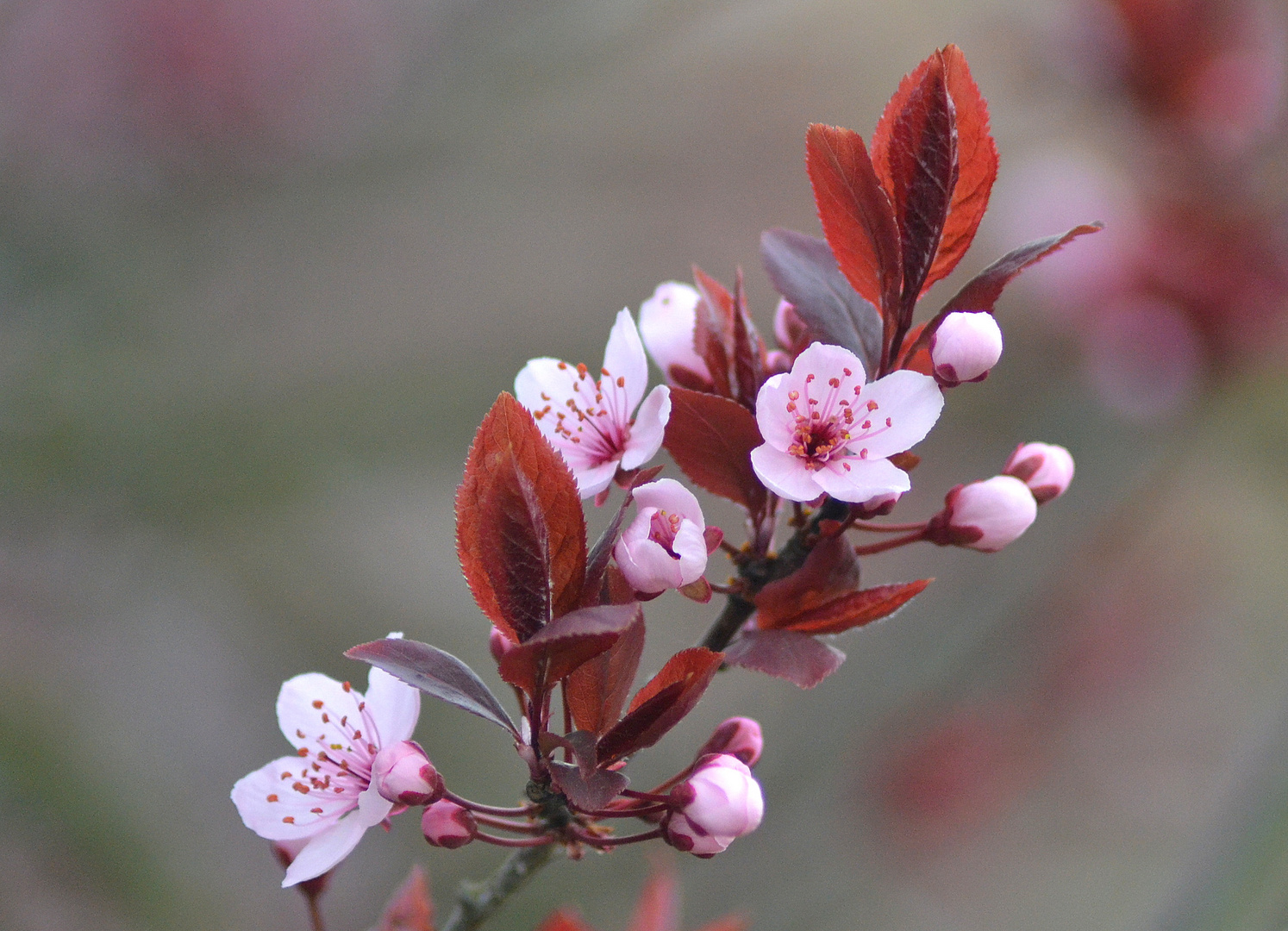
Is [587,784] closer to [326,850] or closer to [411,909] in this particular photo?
[326,850]

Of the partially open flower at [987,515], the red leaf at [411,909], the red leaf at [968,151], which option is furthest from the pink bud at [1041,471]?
the red leaf at [411,909]

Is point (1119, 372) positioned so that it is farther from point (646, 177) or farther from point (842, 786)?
point (646, 177)

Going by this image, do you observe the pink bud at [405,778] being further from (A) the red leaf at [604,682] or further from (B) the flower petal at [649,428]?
(B) the flower petal at [649,428]

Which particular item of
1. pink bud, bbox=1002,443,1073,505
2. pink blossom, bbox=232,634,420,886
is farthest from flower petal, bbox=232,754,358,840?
pink bud, bbox=1002,443,1073,505

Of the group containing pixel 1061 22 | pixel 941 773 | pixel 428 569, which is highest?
pixel 1061 22

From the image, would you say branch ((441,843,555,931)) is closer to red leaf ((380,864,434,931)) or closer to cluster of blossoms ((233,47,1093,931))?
cluster of blossoms ((233,47,1093,931))

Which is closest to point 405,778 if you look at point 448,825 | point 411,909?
point 448,825

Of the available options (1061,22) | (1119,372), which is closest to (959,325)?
(1119,372)
